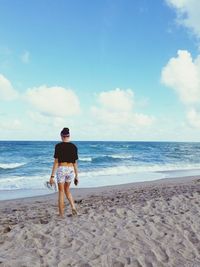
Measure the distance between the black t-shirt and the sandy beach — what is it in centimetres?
132

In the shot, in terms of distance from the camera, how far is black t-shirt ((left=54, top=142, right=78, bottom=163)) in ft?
22.5

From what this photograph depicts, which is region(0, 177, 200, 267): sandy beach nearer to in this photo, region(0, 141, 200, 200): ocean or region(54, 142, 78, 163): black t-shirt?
region(54, 142, 78, 163): black t-shirt

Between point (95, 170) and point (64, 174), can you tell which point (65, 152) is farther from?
point (95, 170)

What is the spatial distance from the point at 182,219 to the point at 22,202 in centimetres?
576

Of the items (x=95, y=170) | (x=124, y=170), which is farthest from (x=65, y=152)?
(x=124, y=170)

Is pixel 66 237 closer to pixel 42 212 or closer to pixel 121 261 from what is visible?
pixel 121 261

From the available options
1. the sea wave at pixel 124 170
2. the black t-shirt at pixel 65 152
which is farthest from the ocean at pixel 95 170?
the black t-shirt at pixel 65 152

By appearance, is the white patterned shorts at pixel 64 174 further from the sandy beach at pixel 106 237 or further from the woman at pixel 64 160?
the sandy beach at pixel 106 237

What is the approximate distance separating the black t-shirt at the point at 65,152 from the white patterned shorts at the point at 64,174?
0.57 feet

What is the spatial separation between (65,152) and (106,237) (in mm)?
2129

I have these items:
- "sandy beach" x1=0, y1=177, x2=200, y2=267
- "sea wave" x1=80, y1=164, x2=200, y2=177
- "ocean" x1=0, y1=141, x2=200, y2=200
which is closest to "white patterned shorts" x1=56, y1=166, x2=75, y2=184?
"sandy beach" x1=0, y1=177, x2=200, y2=267

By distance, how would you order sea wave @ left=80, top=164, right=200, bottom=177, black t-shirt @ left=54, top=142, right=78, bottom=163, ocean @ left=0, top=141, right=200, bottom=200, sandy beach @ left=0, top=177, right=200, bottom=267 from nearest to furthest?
1. sandy beach @ left=0, top=177, right=200, bottom=267
2. black t-shirt @ left=54, top=142, right=78, bottom=163
3. ocean @ left=0, top=141, right=200, bottom=200
4. sea wave @ left=80, top=164, right=200, bottom=177

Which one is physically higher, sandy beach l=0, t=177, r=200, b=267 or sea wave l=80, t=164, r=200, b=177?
sandy beach l=0, t=177, r=200, b=267

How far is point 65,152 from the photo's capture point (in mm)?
6879
